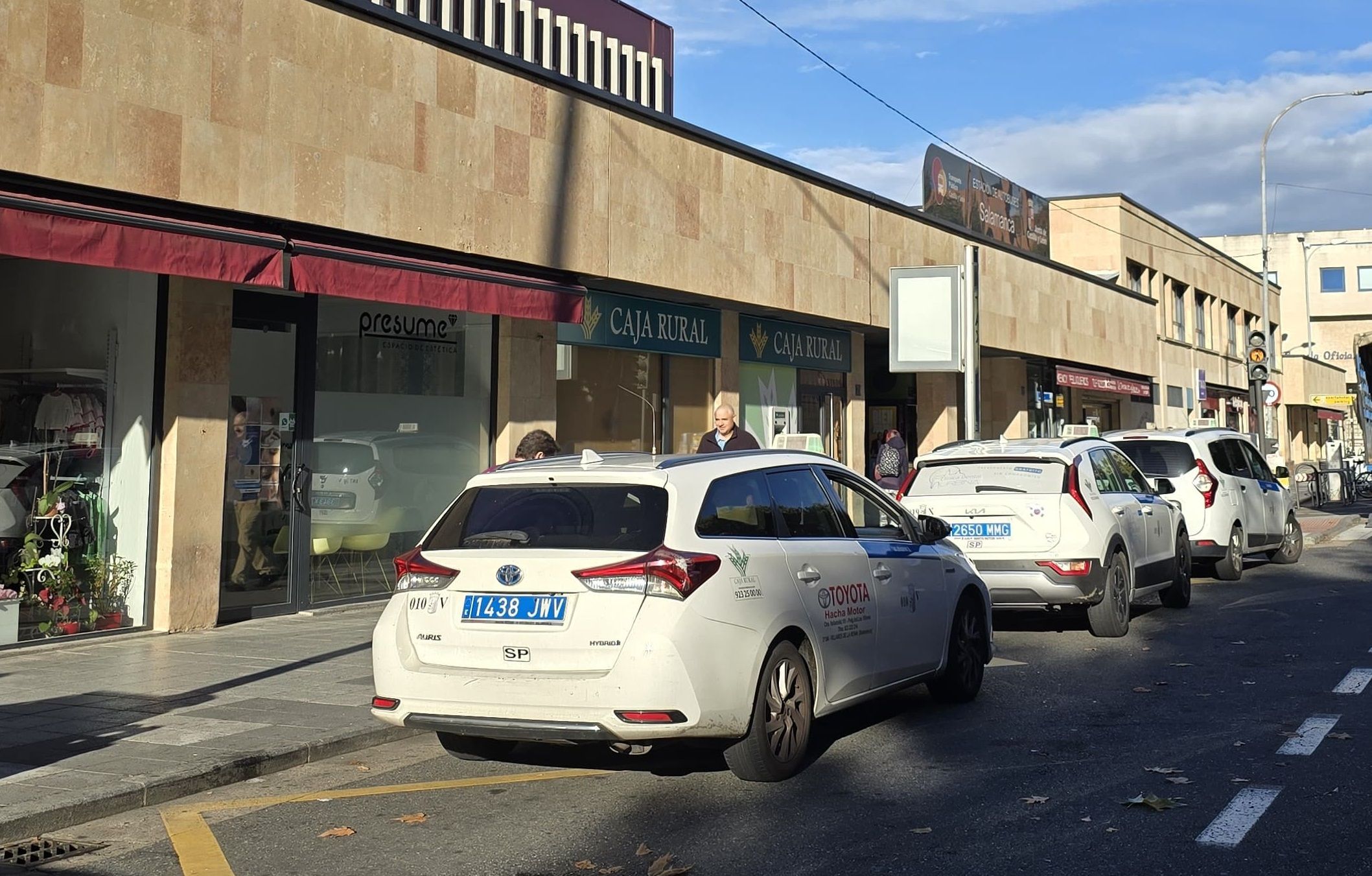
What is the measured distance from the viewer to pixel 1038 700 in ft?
27.9

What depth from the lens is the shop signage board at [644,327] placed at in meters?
15.5

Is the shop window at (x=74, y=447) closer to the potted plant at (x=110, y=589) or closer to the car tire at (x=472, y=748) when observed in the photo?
the potted plant at (x=110, y=589)

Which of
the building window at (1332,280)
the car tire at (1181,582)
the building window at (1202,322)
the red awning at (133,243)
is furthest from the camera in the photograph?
the building window at (1332,280)

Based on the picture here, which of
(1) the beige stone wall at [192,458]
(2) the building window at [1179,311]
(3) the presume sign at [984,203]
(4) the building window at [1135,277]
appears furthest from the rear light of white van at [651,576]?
(2) the building window at [1179,311]

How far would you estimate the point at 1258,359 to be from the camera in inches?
1030

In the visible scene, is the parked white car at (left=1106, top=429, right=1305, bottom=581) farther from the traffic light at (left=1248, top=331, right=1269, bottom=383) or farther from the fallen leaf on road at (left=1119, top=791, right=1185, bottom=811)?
the fallen leaf on road at (left=1119, top=791, right=1185, bottom=811)

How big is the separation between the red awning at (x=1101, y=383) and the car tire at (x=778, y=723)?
76.1ft

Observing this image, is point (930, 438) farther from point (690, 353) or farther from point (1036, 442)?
point (1036, 442)

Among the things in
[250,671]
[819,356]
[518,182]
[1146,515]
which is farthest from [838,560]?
[819,356]

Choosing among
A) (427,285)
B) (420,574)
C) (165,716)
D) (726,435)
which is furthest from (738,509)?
(427,285)

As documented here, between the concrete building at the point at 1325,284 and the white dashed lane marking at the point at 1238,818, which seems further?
the concrete building at the point at 1325,284

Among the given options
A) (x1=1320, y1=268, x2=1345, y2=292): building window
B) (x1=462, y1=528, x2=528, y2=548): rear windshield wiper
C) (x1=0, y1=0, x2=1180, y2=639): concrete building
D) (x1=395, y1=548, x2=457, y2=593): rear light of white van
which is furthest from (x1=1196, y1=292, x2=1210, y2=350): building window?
(x1=1320, y1=268, x2=1345, y2=292): building window

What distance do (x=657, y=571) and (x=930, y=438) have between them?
20234 mm

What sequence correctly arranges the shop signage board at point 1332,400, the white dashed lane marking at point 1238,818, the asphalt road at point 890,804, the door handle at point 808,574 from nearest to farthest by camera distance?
the asphalt road at point 890,804, the white dashed lane marking at point 1238,818, the door handle at point 808,574, the shop signage board at point 1332,400
